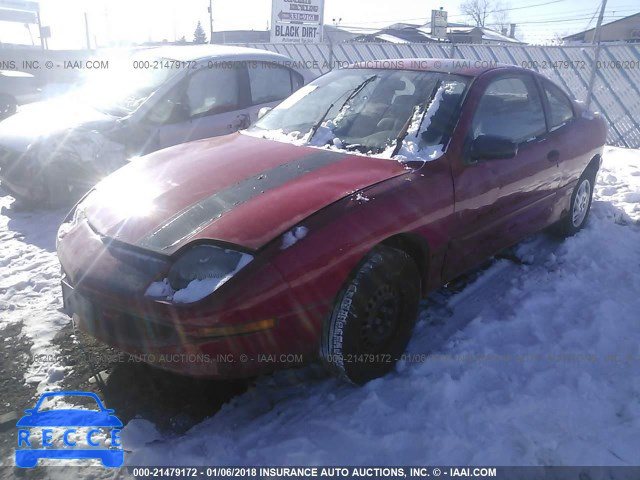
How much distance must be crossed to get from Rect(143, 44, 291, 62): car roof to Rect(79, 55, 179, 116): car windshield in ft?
0.55

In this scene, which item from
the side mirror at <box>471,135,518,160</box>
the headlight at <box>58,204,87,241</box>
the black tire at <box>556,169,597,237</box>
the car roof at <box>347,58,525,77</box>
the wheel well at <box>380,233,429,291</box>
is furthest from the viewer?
the black tire at <box>556,169,597,237</box>

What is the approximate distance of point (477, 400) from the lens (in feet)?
8.68

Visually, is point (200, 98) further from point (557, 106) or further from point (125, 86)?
point (557, 106)

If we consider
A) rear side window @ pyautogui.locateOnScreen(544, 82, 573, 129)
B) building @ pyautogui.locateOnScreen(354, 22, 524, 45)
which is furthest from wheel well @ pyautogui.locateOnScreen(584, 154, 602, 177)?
building @ pyautogui.locateOnScreen(354, 22, 524, 45)

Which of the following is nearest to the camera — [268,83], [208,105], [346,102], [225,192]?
[225,192]

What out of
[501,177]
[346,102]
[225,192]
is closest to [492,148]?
[501,177]

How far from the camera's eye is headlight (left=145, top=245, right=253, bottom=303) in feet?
7.39

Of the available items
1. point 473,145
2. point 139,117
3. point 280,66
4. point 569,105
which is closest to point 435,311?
point 473,145

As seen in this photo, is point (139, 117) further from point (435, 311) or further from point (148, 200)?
point (435, 311)

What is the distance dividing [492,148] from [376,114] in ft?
2.61

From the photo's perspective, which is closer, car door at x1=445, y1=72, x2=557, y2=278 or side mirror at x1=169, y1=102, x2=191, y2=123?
car door at x1=445, y1=72, x2=557, y2=278

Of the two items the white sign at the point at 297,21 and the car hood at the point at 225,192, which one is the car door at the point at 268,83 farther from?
the white sign at the point at 297,21

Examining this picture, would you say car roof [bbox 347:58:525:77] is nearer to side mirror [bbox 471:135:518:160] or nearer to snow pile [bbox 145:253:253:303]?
side mirror [bbox 471:135:518:160]

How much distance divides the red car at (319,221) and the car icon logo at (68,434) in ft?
1.38
